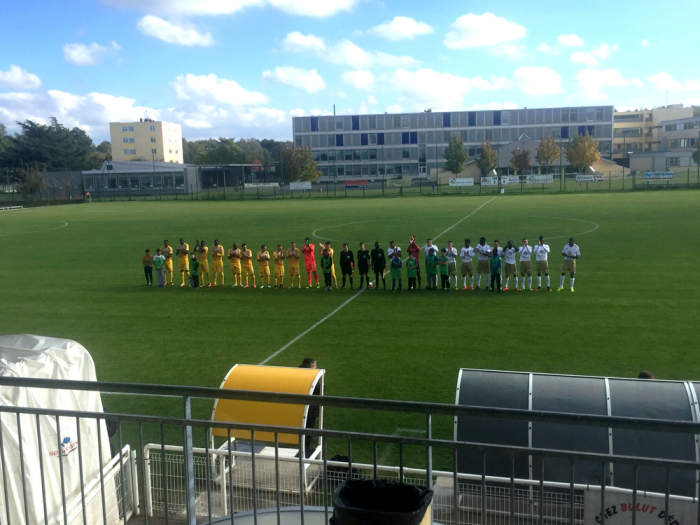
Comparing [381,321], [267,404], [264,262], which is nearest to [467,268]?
[381,321]

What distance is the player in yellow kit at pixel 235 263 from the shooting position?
23859 millimetres

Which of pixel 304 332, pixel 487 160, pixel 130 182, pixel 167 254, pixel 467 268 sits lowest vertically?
pixel 304 332

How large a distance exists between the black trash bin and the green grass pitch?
6.13 metres

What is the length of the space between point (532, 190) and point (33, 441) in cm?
6891

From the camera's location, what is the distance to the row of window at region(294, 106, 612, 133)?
104 meters

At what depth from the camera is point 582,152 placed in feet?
283

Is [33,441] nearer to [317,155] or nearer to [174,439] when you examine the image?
[174,439]

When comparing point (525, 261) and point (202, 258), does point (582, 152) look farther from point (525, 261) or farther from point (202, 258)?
point (202, 258)

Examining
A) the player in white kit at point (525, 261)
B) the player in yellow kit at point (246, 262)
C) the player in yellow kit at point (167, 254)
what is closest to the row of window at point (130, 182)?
the player in yellow kit at point (167, 254)

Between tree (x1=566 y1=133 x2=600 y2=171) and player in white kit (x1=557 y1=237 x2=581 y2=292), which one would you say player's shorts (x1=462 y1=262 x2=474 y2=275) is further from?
tree (x1=566 y1=133 x2=600 y2=171)

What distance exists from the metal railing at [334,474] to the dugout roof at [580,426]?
212mm

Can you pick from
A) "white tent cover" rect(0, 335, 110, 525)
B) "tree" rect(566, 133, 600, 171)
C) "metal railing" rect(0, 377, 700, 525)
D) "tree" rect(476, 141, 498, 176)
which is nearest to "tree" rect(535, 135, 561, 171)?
"tree" rect(566, 133, 600, 171)

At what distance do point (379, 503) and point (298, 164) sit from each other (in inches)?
3639

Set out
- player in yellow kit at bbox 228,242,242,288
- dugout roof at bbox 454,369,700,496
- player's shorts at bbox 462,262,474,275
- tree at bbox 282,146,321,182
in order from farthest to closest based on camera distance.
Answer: tree at bbox 282,146,321,182 → player in yellow kit at bbox 228,242,242,288 → player's shorts at bbox 462,262,474,275 → dugout roof at bbox 454,369,700,496
